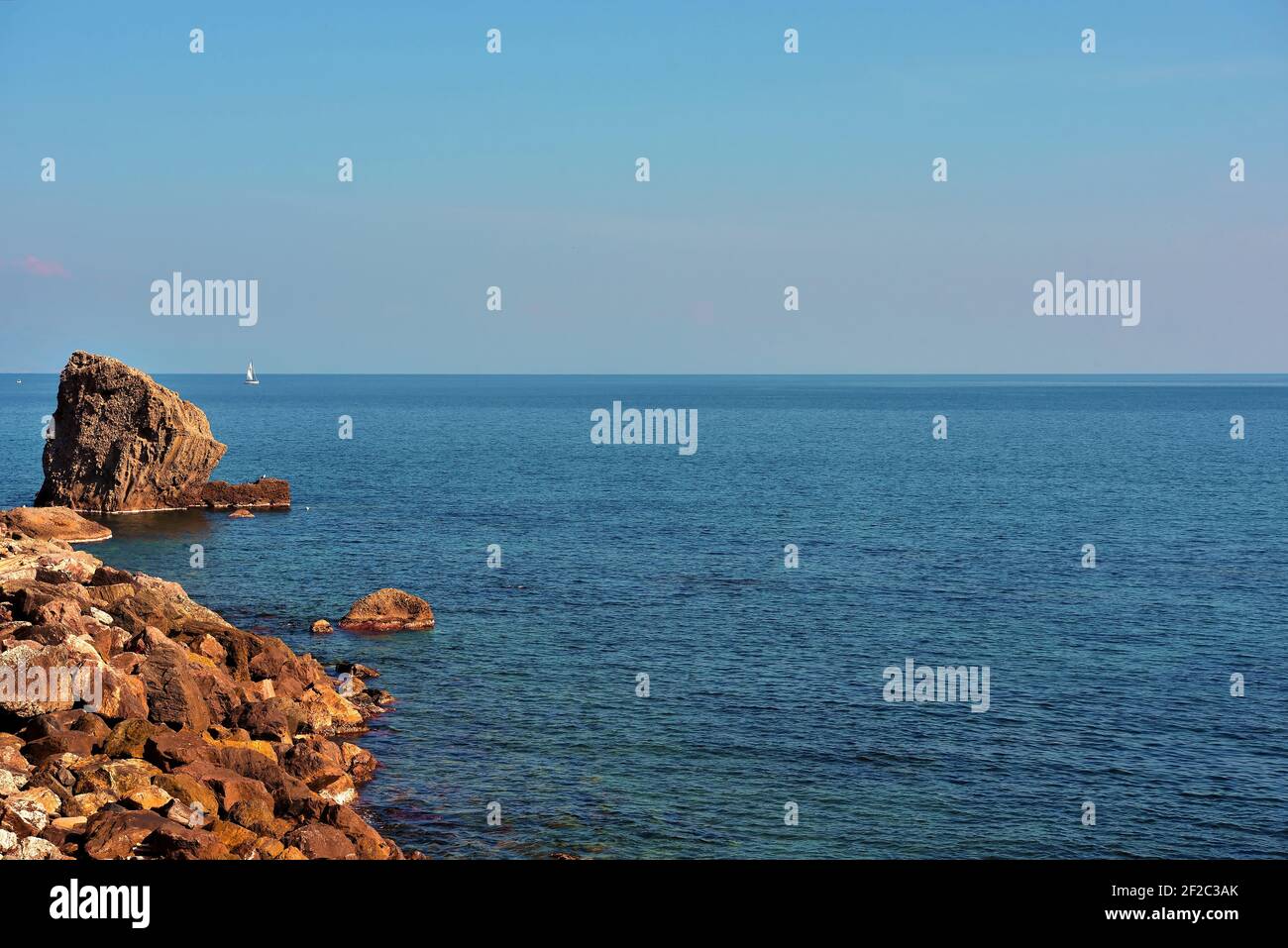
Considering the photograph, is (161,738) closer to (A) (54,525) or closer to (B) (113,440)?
(A) (54,525)

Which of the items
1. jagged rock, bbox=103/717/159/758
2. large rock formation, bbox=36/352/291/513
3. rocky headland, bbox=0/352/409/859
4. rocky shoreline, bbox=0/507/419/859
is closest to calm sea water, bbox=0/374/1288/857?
rocky headland, bbox=0/352/409/859

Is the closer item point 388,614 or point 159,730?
point 159,730

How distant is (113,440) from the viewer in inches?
3755

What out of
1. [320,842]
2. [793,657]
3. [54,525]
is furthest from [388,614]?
[54,525]

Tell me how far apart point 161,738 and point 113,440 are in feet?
232

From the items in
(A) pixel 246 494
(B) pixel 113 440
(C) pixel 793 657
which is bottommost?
(C) pixel 793 657

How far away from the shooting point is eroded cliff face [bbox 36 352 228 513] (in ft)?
310

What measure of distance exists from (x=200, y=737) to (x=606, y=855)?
40.9ft

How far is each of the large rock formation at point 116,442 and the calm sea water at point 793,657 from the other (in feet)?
18.7

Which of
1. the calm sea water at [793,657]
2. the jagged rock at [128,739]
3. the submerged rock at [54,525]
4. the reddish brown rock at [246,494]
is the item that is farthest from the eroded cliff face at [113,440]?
the jagged rock at [128,739]

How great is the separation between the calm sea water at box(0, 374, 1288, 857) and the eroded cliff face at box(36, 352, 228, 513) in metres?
5.77

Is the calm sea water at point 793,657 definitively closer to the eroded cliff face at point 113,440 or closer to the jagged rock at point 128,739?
the eroded cliff face at point 113,440
